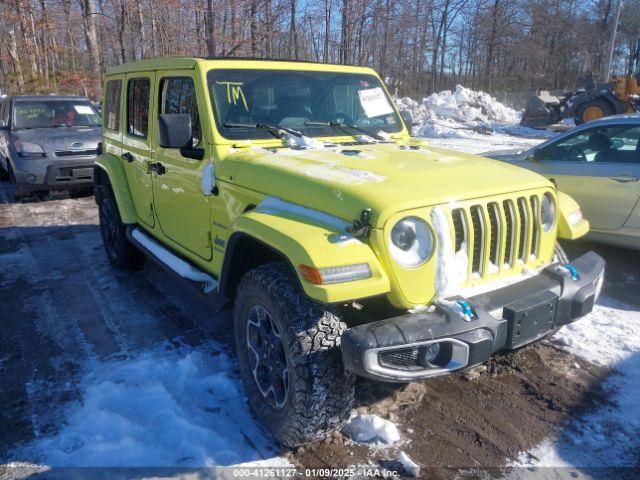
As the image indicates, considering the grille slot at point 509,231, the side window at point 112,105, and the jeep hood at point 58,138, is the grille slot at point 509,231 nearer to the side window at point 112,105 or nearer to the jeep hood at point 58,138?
the side window at point 112,105

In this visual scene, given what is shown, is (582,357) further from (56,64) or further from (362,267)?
(56,64)

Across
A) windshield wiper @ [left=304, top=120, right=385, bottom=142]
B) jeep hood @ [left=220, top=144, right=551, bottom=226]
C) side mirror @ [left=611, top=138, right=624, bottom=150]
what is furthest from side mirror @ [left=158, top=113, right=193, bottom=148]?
side mirror @ [left=611, top=138, right=624, bottom=150]

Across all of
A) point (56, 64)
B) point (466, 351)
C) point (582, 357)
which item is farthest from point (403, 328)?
point (56, 64)

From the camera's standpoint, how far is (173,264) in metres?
4.10

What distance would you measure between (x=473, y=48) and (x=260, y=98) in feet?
155

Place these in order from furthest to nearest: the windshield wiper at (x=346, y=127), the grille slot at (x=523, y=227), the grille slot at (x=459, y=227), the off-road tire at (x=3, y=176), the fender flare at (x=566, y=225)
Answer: the off-road tire at (x=3, y=176) < the windshield wiper at (x=346, y=127) < the fender flare at (x=566, y=225) < the grille slot at (x=523, y=227) < the grille slot at (x=459, y=227)

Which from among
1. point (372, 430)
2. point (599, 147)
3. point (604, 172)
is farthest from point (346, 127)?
point (599, 147)

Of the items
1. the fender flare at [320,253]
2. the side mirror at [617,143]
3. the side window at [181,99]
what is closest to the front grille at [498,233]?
the fender flare at [320,253]

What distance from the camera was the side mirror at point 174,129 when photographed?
339cm

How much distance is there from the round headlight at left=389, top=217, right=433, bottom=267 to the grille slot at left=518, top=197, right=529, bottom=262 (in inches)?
27.8

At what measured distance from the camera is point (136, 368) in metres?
3.67

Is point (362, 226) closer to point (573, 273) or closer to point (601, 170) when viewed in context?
point (573, 273)

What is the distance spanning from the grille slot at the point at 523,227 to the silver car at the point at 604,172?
8.08 feet

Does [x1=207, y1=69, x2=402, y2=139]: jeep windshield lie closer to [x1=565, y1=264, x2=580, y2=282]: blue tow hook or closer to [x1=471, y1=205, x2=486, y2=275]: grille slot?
[x1=471, y1=205, x2=486, y2=275]: grille slot
